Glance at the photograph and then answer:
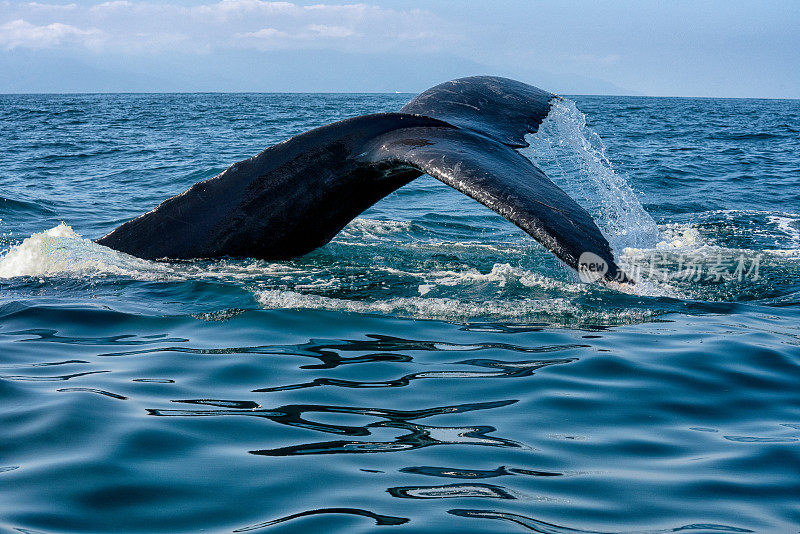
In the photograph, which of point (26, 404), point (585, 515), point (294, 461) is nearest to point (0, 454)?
point (26, 404)

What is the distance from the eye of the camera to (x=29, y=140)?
87.7 ft

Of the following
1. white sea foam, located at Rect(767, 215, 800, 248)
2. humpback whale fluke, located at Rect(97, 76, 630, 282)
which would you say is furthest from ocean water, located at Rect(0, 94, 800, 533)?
humpback whale fluke, located at Rect(97, 76, 630, 282)

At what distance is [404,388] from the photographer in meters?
4.25

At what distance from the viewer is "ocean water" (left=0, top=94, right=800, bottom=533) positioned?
295 centimetres

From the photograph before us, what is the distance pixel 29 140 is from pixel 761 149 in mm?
23954

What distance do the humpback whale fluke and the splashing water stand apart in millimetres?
142

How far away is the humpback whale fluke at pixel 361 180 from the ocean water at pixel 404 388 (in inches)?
10.7

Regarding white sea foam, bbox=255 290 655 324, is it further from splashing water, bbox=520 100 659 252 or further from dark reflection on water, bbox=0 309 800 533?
splashing water, bbox=520 100 659 252

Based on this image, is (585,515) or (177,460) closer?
(585,515)

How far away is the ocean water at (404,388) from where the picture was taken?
2951 mm

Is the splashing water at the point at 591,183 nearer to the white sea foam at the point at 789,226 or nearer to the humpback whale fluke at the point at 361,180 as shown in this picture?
the humpback whale fluke at the point at 361,180

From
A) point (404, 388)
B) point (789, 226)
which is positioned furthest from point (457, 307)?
point (789, 226)

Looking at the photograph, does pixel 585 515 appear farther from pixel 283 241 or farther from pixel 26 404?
pixel 283 241

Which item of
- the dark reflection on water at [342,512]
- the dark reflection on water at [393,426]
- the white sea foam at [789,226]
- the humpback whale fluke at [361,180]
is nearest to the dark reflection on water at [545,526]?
the dark reflection on water at [393,426]
